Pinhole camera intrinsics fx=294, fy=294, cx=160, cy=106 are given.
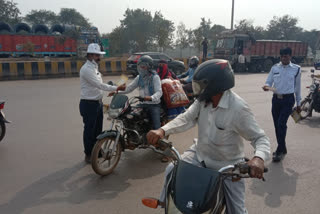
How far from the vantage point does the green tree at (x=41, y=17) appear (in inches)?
2630

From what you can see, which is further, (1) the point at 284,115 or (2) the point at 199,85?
(1) the point at 284,115

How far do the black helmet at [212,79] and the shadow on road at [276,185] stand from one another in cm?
205

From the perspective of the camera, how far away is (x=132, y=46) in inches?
1606

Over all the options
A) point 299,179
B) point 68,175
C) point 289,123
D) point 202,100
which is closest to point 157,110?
point 68,175

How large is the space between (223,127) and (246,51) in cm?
2205

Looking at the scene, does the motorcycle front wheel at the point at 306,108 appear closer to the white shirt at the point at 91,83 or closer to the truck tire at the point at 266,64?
the white shirt at the point at 91,83

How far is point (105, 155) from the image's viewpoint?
13.7 feet

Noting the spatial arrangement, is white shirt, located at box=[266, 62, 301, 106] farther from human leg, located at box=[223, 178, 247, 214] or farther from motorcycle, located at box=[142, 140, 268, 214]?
motorcycle, located at box=[142, 140, 268, 214]

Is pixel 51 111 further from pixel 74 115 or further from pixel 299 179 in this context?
pixel 299 179

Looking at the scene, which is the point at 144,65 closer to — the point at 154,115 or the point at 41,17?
the point at 154,115

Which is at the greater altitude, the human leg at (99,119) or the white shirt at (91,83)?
the white shirt at (91,83)

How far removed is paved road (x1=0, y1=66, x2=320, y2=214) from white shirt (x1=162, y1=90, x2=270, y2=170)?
140 centimetres

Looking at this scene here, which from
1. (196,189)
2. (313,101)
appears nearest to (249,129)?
(196,189)

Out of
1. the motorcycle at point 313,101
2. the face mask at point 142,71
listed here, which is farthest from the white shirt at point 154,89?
the motorcycle at point 313,101
